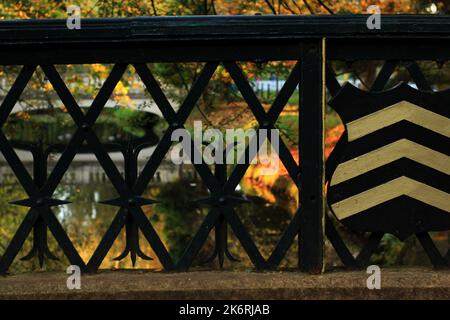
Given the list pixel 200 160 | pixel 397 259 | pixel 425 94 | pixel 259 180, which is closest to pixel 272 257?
pixel 200 160

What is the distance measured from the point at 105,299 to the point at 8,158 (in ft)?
3.01

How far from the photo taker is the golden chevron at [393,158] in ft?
11.7

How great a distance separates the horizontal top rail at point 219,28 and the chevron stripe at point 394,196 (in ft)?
2.52

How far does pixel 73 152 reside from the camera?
11.8 feet

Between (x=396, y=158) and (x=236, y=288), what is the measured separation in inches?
41.9

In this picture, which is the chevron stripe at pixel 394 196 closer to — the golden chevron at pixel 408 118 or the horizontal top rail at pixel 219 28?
the golden chevron at pixel 408 118

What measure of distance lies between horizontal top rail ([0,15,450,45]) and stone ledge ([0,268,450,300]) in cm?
124

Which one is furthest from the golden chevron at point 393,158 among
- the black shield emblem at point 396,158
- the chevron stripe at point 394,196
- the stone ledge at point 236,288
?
the stone ledge at point 236,288

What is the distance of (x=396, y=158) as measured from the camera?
358 cm

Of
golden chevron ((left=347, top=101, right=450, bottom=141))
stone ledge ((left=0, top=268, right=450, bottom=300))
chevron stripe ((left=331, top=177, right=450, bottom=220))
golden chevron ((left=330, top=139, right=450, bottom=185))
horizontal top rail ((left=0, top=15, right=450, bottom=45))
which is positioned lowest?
stone ledge ((left=0, top=268, right=450, bottom=300))

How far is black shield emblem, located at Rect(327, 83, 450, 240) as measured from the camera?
357cm

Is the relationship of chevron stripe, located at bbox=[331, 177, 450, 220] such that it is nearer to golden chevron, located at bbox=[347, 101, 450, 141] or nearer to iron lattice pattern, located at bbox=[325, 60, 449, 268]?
iron lattice pattern, located at bbox=[325, 60, 449, 268]

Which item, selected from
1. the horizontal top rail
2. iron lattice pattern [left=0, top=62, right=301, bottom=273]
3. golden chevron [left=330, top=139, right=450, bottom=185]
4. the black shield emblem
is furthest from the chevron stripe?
the horizontal top rail

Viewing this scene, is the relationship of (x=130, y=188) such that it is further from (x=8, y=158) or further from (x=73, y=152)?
(x=8, y=158)
